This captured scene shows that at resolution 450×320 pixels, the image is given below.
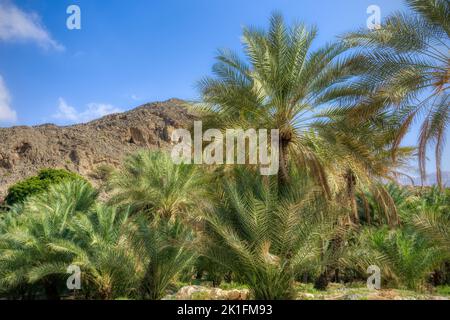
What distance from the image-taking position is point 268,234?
8.72 metres

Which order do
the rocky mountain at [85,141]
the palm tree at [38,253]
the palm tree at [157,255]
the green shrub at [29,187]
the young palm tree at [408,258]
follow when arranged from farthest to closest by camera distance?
the rocky mountain at [85,141] → the green shrub at [29,187] → the young palm tree at [408,258] → the palm tree at [38,253] → the palm tree at [157,255]

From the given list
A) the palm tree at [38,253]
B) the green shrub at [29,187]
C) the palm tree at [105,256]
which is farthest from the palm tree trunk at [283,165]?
the green shrub at [29,187]

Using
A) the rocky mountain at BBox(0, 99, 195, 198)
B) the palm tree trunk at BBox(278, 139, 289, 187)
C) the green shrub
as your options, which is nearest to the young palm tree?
the palm tree trunk at BBox(278, 139, 289, 187)

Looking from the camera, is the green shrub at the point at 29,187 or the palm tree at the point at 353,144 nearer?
the palm tree at the point at 353,144

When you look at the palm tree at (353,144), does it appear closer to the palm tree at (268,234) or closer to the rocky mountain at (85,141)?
the palm tree at (268,234)

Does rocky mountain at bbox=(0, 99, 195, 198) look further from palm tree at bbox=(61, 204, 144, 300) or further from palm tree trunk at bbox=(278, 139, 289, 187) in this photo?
palm tree trunk at bbox=(278, 139, 289, 187)

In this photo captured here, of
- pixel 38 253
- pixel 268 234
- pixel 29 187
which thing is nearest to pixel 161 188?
pixel 38 253

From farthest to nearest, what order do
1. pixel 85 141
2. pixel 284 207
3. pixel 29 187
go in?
pixel 85 141 < pixel 29 187 < pixel 284 207

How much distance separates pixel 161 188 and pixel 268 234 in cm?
803

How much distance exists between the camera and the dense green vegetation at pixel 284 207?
28.8ft

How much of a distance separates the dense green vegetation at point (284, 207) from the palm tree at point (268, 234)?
0.02 m

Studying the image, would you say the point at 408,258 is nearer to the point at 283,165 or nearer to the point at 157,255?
the point at 283,165

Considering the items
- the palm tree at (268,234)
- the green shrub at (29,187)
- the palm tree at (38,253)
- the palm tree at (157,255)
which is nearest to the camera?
the palm tree at (268,234)

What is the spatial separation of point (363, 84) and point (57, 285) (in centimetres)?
968
